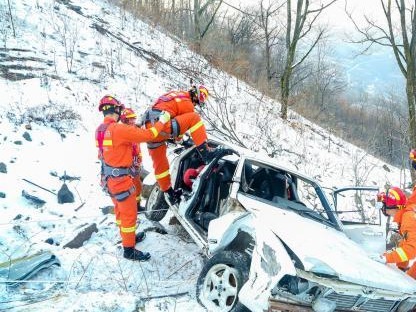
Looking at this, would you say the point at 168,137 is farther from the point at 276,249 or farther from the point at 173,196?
the point at 276,249

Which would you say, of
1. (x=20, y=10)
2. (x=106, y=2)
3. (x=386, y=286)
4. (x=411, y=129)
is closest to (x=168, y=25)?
(x=106, y=2)

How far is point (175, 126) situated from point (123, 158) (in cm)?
86

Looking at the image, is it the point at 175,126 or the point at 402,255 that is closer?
the point at 402,255

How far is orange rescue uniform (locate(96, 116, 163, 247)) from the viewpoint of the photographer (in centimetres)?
481

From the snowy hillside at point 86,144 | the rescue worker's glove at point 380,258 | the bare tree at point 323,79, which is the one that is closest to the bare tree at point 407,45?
the snowy hillside at point 86,144

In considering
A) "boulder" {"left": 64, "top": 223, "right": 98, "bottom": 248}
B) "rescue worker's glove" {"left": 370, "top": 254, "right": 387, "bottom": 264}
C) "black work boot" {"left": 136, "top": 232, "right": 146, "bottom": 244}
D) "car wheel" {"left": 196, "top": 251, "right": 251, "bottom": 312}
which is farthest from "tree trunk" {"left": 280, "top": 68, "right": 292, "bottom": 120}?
"car wheel" {"left": 196, "top": 251, "right": 251, "bottom": 312}

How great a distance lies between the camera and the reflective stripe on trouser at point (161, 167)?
5684 mm

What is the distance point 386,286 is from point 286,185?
1.93 meters

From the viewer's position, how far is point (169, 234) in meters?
5.89

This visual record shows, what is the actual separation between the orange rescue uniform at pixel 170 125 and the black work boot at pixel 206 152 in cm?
6

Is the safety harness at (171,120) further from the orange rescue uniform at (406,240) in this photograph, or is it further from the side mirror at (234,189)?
the orange rescue uniform at (406,240)

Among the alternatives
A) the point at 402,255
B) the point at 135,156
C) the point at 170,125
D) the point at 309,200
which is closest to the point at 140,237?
the point at 135,156

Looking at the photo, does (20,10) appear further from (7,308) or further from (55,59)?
(7,308)

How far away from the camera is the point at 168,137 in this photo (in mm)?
5625
